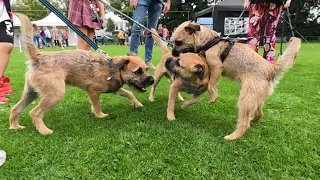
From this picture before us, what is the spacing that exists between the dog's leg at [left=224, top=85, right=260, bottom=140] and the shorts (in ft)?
9.70

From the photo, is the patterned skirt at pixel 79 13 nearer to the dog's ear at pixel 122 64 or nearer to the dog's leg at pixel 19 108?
the dog's ear at pixel 122 64

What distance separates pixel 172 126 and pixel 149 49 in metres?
3.70

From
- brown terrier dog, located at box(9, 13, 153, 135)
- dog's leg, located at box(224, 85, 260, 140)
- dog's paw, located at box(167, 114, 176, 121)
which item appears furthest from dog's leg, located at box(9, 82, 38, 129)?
dog's leg, located at box(224, 85, 260, 140)

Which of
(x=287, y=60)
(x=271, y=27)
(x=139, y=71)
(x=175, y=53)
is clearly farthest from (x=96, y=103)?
(x=271, y=27)

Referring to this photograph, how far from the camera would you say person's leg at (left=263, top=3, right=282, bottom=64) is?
18.4 feet

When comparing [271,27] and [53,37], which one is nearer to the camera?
[271,27]

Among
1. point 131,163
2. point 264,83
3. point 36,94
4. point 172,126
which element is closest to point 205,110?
point 172,126

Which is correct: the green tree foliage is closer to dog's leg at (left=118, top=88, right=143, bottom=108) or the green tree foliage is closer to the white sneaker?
dog's leg at (left=118, top=88, right=143, bottom=108)

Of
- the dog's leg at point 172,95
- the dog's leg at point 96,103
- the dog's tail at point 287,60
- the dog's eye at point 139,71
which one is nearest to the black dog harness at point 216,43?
the dog's leg at point 172,95

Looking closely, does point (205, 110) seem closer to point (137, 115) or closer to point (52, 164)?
point (137, 115)

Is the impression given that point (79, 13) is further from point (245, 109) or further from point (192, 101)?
point (245, 109)

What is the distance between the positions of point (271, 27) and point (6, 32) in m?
4.59

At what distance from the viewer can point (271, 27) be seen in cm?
582

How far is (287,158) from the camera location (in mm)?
2932
